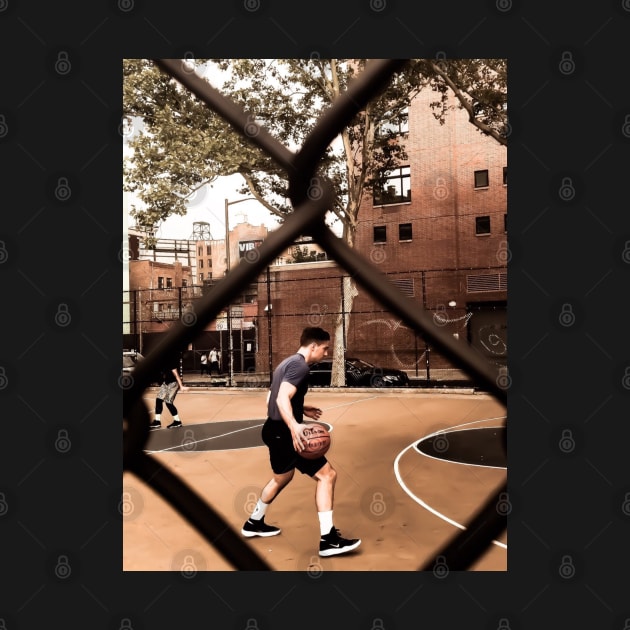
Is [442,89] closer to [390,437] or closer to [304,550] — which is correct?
[390,437]

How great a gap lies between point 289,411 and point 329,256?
9.30 feet

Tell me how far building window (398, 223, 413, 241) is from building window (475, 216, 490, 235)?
2.74 m

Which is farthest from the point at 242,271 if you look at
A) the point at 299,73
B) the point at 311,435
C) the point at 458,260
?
the point at 458,260

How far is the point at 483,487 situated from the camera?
21.6ft

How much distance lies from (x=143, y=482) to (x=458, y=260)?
24.4 meters

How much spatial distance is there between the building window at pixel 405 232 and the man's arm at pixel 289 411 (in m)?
21.7

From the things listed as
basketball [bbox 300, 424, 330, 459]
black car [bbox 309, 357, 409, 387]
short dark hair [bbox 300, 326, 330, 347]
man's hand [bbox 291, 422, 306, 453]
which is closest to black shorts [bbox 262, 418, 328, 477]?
short dark hair [bbox 300, 326, 330, 347]

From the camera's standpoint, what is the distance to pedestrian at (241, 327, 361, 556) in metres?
3.84

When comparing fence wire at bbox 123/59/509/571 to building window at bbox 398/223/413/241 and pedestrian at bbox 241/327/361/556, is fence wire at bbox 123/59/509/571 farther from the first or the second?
building window at bbox 398/223/413/241

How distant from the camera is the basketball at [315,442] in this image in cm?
321

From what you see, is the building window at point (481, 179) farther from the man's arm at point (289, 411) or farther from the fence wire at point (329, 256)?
the fence wire at point (329, 256)

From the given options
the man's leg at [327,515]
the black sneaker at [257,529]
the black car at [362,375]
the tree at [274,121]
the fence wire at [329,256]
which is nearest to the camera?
the fence wire at [329,256]

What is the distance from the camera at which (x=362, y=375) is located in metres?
17.2

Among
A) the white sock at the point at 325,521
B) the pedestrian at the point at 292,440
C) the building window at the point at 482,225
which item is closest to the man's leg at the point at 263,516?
the pedestrian at the point at 292,440
